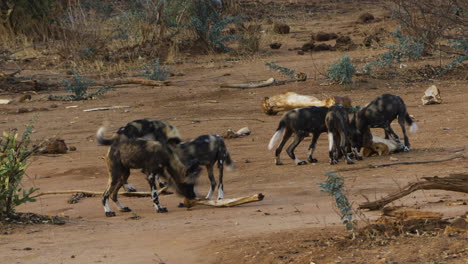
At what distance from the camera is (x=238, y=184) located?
10.1 metres

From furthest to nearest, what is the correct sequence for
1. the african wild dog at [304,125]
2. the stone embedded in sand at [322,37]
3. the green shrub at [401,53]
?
the stone embedded in sand at [322,37]
the green shrub at [401,53]
the african wild dog at [304,125]

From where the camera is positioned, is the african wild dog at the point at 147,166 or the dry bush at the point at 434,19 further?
the dry bush at the point at 434,19

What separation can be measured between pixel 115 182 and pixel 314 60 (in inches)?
512

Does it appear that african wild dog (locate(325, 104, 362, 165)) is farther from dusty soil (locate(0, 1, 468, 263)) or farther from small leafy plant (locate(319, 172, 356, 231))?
small leafy plant (locate(319, 172, 356, 231))

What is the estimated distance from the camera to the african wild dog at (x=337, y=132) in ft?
35.2

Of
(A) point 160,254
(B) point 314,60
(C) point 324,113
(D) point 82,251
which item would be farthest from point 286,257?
(B) point 314,60

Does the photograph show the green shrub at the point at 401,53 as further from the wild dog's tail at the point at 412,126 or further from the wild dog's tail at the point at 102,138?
the wild dog's tail at the point at 102,138

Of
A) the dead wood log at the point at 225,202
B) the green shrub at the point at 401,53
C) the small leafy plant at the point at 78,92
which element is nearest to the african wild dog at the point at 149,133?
the dead wood log at the point at 225,202

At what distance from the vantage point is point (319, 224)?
23.0 feet

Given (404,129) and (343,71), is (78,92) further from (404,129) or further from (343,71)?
(404,129)

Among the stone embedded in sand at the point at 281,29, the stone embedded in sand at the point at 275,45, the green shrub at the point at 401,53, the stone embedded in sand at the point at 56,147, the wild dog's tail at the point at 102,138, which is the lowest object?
the stone embedded in sand at the point at 281,29

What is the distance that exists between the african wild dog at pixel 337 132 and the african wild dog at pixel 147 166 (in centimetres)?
251

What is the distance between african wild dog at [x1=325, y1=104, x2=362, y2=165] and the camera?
422 inches

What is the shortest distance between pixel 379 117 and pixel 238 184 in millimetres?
2397
